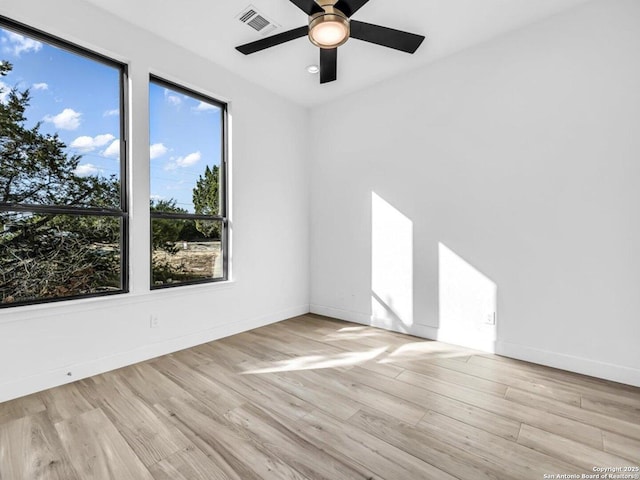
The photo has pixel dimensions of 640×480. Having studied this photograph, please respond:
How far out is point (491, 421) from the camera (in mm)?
1850

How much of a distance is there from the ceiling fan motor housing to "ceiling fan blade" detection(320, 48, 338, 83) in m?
0.26

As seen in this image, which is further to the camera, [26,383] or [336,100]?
[336,100]

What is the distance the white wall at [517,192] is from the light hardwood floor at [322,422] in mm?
412

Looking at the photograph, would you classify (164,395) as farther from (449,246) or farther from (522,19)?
(522,19)

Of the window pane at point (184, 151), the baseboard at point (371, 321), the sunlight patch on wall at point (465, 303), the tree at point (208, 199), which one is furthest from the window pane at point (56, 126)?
the sunlight patch on wall at point (465, 303)

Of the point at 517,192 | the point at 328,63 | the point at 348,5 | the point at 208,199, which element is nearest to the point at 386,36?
the point at 348,5

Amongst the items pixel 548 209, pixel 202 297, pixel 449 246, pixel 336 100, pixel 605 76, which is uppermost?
pixel 336 100

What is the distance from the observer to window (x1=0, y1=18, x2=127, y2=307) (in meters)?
2.17

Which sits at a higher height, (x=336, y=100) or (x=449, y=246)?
(x=336, y=100)

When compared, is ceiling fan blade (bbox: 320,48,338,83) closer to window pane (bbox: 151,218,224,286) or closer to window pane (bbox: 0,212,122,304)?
window pane (bbox: 151,218,224,286)

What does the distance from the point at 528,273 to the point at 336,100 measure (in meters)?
2.95

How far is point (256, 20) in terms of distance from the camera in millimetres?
2551

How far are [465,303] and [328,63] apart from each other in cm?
247

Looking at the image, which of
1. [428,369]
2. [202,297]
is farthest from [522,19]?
[202,297]
